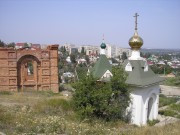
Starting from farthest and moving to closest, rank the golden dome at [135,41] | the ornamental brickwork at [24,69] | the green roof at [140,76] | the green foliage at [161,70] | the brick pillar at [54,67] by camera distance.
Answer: the green foliage at [161,70]
the brick pillar at [54,67]
the ornamental brickwork at [24,69]
the golden dome at [135,41]
the green roof at [140,76]

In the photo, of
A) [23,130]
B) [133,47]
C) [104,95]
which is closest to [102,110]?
[104,95]

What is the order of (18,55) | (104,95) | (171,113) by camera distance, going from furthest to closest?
(18,55), (171,113), (104,95)

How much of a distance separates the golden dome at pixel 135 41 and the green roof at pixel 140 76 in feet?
4.30

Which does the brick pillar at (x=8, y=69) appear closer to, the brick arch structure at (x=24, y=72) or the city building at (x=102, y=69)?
the brick arch structure at (x=24, y=72)

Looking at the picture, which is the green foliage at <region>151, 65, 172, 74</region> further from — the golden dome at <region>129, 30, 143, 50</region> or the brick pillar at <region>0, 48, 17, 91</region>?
the brick pillar at <region>0, 48, 17, 91</region>

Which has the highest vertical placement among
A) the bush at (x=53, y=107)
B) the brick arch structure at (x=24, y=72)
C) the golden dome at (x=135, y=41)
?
the golden dome at (x=135, y=41)

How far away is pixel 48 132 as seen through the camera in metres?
6.49

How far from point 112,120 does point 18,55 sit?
36.9 feet

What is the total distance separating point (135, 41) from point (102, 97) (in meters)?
5.62

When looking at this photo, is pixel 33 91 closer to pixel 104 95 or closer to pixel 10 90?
pixel 10 90

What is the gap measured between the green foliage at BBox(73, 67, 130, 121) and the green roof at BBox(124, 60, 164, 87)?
3.41ft

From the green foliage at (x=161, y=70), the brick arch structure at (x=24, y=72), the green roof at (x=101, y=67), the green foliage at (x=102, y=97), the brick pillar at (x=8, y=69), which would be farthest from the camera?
the green foliage at (x=161, y=70)

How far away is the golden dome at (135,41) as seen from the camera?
16.6 meters

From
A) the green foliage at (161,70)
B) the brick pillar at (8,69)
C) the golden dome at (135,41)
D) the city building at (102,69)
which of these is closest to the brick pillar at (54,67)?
the brick pillar at (8,69)
